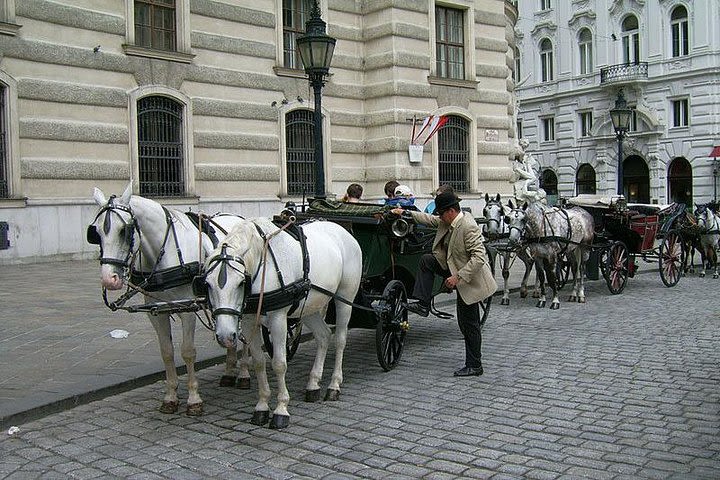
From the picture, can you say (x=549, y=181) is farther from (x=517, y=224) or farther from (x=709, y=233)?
(x=517, y=224)

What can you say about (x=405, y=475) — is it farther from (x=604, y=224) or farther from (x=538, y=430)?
(x=604, y=224)

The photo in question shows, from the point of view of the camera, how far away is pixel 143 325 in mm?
10422

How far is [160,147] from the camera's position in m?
18.9

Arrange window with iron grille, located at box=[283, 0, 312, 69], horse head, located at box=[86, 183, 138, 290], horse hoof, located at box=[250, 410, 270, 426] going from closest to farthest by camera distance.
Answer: horse head, located at box=[86, 183, 138, 290] < horse hoof, located at box=[250, 410, 270, 426] < window with iron grille, located at box=[283, 0, 312, 69]

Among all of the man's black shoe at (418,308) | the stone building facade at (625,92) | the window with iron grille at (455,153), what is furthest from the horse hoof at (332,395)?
the stone building facade at (625,92)

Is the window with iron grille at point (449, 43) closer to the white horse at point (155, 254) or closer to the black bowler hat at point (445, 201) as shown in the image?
the black bowler hat at point (445, 201)

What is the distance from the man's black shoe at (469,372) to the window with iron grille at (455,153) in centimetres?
1586

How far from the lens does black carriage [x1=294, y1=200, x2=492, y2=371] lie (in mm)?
8086

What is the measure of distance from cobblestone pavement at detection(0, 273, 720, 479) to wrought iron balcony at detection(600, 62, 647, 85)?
119 feet

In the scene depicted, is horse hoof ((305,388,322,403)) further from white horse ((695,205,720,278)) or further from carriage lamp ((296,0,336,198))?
white horse ((695,205,720,278))

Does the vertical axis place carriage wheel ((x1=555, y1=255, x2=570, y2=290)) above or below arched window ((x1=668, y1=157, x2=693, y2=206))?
below

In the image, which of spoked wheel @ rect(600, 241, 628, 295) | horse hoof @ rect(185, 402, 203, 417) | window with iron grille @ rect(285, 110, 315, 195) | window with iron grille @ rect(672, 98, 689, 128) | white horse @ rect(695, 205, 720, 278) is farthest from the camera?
window with iron grille @ rect(672, 98, 689, 128)

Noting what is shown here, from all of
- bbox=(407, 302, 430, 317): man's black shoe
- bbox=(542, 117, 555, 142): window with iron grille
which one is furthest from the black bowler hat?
bbox=(542, 117, 555, 142): window with iron grille

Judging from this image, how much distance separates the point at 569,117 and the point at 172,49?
32708 mm
